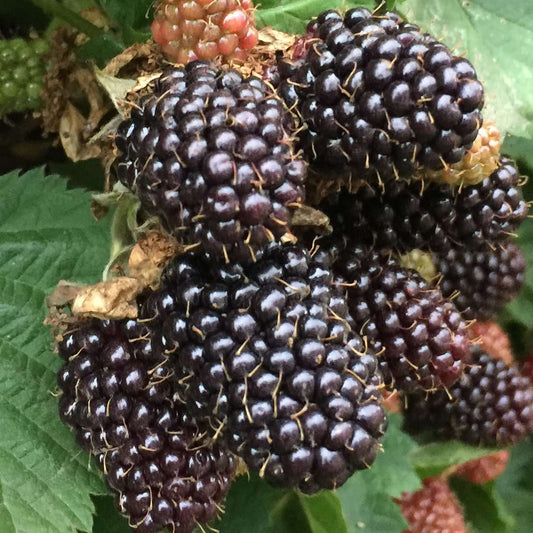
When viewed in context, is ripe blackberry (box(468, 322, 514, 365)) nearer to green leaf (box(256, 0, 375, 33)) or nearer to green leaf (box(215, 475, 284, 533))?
green leaf (box(215, 475, 284, 533))

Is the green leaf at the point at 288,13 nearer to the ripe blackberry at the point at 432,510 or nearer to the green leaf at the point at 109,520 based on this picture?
the green leaf at the point at 109,520

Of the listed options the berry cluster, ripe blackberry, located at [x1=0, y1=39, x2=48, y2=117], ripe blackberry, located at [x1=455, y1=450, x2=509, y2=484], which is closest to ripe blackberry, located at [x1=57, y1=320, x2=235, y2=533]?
the berry cluster

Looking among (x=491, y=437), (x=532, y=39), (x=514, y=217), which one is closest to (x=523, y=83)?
(x=532, y=39)

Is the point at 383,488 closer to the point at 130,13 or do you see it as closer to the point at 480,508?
the point at 480,508

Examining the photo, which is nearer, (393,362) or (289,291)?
(289,291)

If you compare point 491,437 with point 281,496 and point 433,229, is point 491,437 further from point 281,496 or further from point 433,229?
point 433,229

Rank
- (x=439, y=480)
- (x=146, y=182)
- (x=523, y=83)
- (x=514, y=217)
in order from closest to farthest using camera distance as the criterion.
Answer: (x=146, y=182) → (x=514, y=217) → (x=523, y=83) → (x=439, y=480)

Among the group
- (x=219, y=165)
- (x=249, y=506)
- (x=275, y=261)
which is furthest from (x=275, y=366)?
(x=249, y=506)

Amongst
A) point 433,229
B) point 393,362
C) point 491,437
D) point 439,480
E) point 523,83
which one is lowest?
point 439,480
